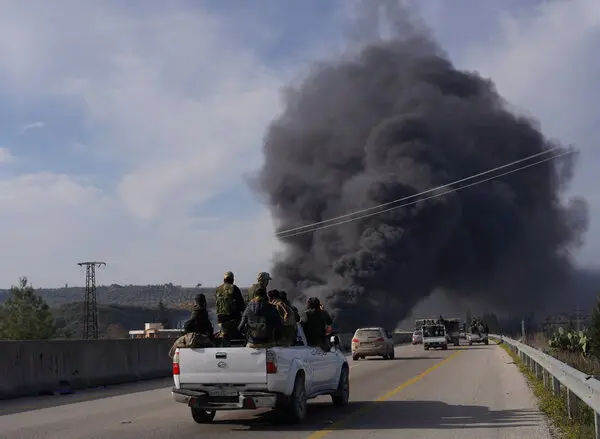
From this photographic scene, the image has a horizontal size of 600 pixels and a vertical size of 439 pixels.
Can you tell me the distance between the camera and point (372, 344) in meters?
30.8

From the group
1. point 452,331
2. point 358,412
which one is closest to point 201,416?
point 358,412

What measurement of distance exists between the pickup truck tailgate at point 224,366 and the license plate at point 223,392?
11 centimetres

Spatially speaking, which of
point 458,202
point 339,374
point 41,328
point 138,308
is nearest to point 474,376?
point 339,374

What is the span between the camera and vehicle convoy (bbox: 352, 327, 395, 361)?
100 ft

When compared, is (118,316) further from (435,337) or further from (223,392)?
(223,392)

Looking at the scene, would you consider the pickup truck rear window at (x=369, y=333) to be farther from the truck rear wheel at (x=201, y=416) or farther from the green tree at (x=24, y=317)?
the green tree at (x=24, y=317)

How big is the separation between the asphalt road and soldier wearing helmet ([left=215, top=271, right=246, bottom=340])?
1293mm

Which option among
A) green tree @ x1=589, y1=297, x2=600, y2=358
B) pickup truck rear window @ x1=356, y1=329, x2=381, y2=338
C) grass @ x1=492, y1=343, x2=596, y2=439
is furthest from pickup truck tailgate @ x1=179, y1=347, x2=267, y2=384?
pickup truck rear window @ x1=356, y1=329, x2=381, y2=338

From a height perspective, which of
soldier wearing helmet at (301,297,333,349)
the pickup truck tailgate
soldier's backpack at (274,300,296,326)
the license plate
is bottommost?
the license plate

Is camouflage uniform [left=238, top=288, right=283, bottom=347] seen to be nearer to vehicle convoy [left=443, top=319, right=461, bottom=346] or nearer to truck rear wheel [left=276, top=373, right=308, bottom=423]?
truck rear wheel [left=276, top=373, right=308, bottom=423]

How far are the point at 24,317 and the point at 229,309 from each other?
206 ft

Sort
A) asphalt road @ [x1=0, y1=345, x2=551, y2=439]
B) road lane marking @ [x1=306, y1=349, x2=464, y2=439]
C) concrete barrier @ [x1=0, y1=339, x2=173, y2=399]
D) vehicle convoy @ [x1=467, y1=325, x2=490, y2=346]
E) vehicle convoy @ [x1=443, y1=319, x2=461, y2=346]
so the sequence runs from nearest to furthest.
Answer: road lane marking @ [x1=306, y1=349, x2=464, y2=439] < asphalt road @ [x1=0, y1=345, x2=551, y2=439] < concrete barrier @ [x1=0, y1=339, x2=173, y2=399] < vehicle convoy @ [x1=443, y1=319, x2=461, y2=346] < vehicle convoy @ [x1=467, y1=325, x2=490, y2=346]

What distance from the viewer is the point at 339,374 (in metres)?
12.4

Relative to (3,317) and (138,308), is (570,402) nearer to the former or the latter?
(3,317)
